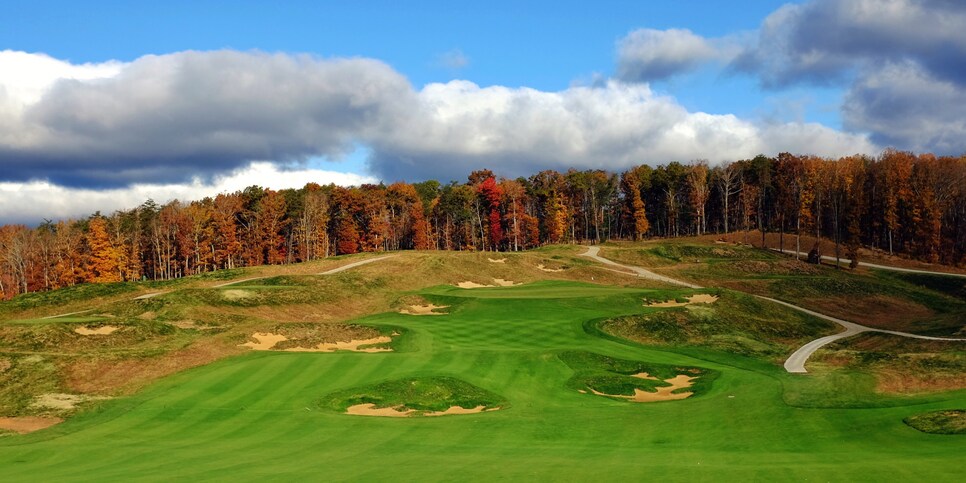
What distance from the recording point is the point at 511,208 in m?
136

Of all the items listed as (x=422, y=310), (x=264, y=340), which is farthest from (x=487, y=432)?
(x=422, y=310)

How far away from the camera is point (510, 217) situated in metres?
134

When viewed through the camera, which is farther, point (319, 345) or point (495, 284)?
point (495, 284)

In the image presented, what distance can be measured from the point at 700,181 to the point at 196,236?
105622mm

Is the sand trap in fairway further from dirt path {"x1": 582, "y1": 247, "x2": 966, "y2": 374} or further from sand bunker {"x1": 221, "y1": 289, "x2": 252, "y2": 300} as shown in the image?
sand bunker {"x1": 221, "y1": 289, "x2": 252, "y2": 300}

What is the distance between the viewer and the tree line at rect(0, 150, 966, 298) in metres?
113

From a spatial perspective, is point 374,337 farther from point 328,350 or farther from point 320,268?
point 320,268

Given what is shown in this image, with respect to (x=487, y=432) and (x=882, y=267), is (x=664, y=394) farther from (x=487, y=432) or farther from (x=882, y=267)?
(x=882, y=267)

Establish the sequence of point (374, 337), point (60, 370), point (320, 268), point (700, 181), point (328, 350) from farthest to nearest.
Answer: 1. point (700, 181)
2. point (320, 268)
3. point (374, 337)
4. point (328, 350)
5. point (60, 370)

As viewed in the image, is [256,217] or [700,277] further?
[256,217]

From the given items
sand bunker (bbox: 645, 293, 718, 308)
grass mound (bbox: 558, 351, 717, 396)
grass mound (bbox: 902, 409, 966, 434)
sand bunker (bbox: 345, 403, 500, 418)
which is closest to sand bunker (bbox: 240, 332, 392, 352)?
grass mound (bbox: 558, 351, 717, 396)

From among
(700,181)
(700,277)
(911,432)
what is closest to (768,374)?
(911,432)

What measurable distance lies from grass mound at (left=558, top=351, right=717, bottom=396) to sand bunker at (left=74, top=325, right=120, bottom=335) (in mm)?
29451

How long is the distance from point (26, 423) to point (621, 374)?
29839 millimetres
